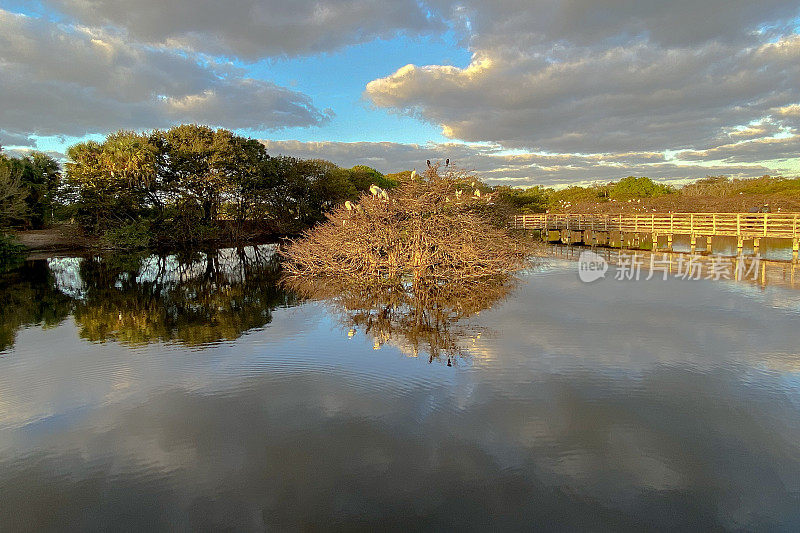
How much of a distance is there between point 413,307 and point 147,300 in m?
7.74

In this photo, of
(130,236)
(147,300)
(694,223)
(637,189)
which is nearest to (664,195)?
(637,189)

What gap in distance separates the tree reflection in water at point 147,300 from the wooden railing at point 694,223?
78.1 ft

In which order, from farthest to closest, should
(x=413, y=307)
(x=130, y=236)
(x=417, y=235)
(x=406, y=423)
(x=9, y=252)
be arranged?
1. (x=130, y=236)
2. (x=9, y=252)
3. (x=417, y=235)
4. (x=413, y=307)
5. (x=406, y=423)

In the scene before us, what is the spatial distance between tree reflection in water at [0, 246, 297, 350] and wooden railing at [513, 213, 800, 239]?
2381 centimetres

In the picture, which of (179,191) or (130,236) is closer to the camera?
(130,236)

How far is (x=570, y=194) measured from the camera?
302 feet

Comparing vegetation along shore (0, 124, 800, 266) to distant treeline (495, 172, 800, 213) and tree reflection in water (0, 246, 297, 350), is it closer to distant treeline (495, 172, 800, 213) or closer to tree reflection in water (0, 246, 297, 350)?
distant treeline (495, 172, 800, 213)

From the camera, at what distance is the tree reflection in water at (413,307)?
8688 mm

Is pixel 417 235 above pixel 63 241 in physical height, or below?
above

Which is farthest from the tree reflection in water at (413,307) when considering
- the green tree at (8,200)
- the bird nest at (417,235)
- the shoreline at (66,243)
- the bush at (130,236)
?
the shoreline at (66,243)

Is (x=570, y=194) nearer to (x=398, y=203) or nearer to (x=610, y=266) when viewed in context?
(x=610, y=266)

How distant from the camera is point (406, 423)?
205 inches

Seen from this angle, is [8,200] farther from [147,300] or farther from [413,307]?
[413,307]

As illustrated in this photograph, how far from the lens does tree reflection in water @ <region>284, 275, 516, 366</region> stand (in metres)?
8.69
